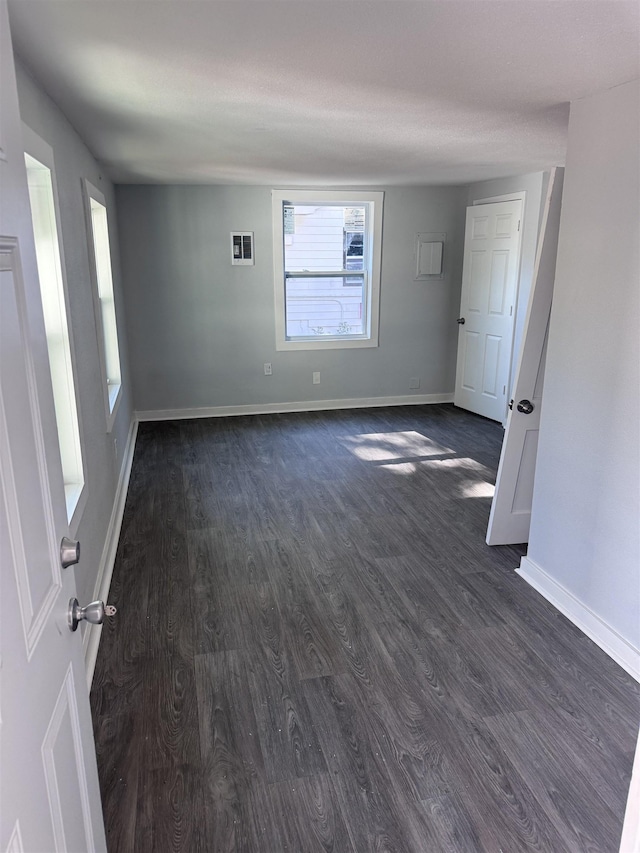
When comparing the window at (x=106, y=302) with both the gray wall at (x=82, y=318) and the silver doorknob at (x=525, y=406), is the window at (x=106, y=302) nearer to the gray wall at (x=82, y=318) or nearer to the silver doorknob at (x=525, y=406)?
the gray wall at (x=82, y=318)

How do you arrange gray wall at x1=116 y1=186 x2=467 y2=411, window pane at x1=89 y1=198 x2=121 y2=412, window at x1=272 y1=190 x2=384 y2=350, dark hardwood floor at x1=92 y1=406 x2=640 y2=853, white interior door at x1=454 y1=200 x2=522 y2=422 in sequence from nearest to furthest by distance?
dark hardwood floor at x1=92 y1=406 x2=640 y2=853 → window pane at x1=89 y1=198 x2=121 y2=412 → white interior door at x1=454 y1=200 x2=522 y2=422 → gray wall at x1=116 y1=186 x2=467 y2=411 → window at x1=272 y1=190 x2=384 y2=350

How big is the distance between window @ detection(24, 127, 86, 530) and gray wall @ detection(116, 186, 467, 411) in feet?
11.0

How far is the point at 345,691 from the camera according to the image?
87.7 inches

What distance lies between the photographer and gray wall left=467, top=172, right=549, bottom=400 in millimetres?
4930

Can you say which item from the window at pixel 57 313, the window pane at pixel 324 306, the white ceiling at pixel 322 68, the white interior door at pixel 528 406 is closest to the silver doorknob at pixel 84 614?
the window at pixel 57 313

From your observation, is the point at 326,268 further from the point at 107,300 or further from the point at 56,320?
the point at 56,320

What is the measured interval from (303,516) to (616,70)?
2719 mm

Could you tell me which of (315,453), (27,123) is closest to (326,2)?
(27,123)

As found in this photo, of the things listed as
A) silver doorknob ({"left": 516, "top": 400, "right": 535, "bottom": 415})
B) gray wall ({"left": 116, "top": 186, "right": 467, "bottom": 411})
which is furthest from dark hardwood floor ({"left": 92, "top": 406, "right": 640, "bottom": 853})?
gray wall ({"left": 116, "top": 186, "right": 467, "bottom": 411})

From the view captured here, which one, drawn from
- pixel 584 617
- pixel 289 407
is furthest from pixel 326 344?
pixel 584 617

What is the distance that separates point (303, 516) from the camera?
375cm

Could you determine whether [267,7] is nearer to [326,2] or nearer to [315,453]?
[326,2]

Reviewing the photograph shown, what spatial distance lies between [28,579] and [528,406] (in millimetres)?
2653

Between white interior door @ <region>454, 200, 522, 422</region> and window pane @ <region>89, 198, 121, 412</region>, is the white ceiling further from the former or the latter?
white interior door @ <region>454, 200, 522, 422</region>
